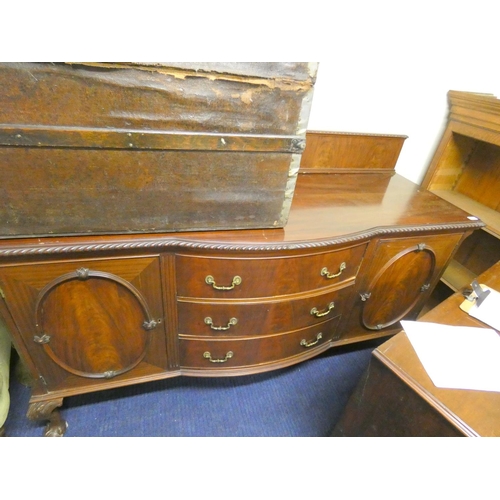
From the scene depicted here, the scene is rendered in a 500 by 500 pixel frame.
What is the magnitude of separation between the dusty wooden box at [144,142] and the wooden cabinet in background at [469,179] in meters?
0.98

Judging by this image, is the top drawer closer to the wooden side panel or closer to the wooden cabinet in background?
the wooden cabinet in background

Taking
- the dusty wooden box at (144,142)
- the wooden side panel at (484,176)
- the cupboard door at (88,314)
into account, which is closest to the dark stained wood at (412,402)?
the dusty wooden box at (144,142)

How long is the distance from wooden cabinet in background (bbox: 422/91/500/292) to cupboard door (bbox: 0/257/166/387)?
1.29 metres

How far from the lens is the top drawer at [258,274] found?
791 mm

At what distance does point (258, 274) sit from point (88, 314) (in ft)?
1.57

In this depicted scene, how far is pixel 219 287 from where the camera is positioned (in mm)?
824

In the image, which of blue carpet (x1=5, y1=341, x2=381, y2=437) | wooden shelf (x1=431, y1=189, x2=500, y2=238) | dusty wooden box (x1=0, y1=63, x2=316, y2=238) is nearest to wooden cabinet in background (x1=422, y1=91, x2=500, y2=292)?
wooden shelf (x1=431, y1=189, x2=500, y2=238)

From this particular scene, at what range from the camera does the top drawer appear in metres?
0.79

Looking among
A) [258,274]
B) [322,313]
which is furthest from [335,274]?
[258,274]

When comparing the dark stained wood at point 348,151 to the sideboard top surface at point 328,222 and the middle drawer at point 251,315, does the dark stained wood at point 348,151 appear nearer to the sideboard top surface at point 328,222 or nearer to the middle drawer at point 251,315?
the sideboard top surface at point 328,222

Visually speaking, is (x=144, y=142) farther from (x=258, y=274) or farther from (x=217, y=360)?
(x=217, y=360)
